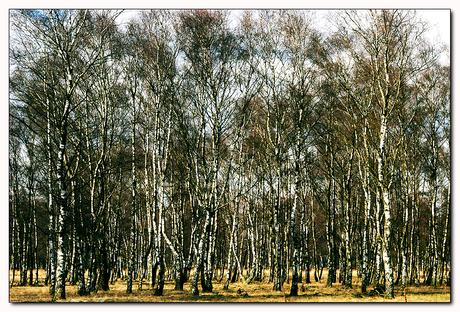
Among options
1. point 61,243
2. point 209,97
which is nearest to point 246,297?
point 61,243

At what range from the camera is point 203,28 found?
Answer: 11133 millimetres

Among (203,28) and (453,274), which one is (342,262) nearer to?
(453,274)

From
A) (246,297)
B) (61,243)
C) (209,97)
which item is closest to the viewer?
(61,243)

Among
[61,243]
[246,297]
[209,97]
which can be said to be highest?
[209,97]

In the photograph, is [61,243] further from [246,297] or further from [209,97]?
[209,97]

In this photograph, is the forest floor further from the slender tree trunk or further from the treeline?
the treeline

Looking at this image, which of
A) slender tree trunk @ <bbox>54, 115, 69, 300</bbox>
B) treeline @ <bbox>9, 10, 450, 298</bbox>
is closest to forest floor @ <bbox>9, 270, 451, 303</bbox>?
slender tree trunk @ <bbox>54, 115, 69, 300</bbox>

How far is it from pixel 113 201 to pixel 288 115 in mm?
10978

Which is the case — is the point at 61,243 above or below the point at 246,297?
above

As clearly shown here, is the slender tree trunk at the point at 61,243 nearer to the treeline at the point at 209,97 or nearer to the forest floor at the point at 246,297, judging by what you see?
the treeline at the point at 209,97

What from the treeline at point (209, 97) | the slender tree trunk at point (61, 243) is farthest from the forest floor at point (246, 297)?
the treeline at point (209, 97)

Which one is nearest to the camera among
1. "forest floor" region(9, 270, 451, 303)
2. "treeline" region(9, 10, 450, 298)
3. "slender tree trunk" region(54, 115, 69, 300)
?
"slender tree trunk" region(54, 115, 69, 300)

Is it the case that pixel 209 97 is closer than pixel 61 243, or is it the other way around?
pixel 61 243
